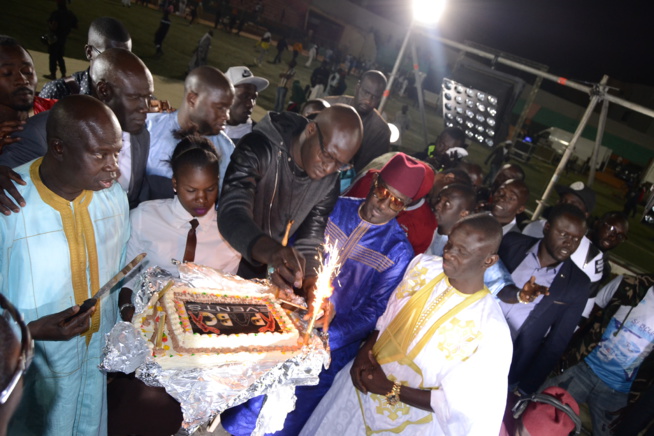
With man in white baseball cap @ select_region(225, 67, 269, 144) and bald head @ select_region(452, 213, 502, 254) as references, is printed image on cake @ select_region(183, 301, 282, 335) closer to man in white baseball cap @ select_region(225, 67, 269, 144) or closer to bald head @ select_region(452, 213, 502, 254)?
bald head @ select_region(452, 213, 502, 254)

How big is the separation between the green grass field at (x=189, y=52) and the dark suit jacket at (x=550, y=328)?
11.9 metres

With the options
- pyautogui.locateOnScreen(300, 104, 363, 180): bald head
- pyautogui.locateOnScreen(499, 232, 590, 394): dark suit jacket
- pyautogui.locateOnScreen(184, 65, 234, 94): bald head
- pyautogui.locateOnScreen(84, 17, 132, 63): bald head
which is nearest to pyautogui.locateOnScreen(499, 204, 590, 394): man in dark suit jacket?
pyautogui.locateOnScreen(499, 232, 590, 394): dark suit jacket

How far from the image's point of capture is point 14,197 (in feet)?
6.61

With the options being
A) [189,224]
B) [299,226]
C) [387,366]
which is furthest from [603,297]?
[189,224]

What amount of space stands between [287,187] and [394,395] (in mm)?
1709

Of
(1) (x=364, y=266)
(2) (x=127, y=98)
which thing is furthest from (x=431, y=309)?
(2) (x=127, y=98)

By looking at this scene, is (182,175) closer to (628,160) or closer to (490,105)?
(490,105)

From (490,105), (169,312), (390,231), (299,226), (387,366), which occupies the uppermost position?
(490,105)

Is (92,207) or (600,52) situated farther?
(600,52)

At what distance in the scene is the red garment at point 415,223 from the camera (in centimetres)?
429

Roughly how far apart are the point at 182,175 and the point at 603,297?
5.04 m

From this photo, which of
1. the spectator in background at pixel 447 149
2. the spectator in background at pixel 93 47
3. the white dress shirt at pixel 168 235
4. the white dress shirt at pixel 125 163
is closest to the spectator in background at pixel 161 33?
the spectator in background at pixel 93 47

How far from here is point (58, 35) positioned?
10.0 m

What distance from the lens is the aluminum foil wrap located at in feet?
6.45
